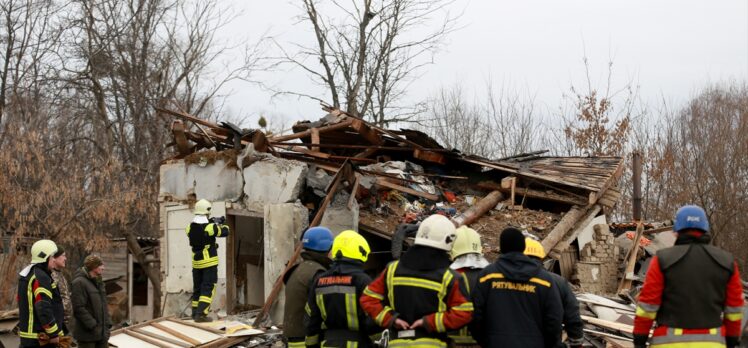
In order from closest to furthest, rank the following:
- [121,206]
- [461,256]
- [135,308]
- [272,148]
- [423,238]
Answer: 1. [423,238]
2. [461,256]
3. [272,148]
4. [121,206]
5. [135,308]

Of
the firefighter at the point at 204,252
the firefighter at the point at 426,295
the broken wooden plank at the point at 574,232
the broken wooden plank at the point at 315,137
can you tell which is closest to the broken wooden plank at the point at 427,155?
the broken wooden plank at the point at 315,137

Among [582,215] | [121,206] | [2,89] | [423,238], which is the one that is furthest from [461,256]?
[2,89]

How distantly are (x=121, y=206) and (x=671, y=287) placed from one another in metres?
13.9

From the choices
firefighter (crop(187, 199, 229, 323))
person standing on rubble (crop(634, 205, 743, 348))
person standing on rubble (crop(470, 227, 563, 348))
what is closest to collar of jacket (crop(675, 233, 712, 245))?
person standing on rubble (crop(634, 205, 743, 348))

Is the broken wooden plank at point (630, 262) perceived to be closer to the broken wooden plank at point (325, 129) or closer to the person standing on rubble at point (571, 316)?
the broken wooden plank at point (325, 129)

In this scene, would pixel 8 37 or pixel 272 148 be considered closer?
pixel 272 148

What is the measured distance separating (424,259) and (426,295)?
A: 0.82ft

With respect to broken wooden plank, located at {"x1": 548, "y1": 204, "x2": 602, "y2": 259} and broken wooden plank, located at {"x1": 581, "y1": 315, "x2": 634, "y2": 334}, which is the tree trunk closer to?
broken wooden plank, located at {"x1": 548, "y1": 204, "x2": 602, "y2": 259}

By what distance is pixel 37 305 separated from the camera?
293 inches

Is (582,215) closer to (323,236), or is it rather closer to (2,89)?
(323,236)

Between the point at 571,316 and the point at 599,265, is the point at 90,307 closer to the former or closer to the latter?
the point at 571,316

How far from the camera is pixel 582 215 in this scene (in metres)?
13.4

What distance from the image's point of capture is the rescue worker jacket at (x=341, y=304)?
557cm

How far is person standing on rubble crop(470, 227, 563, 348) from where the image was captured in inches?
198
